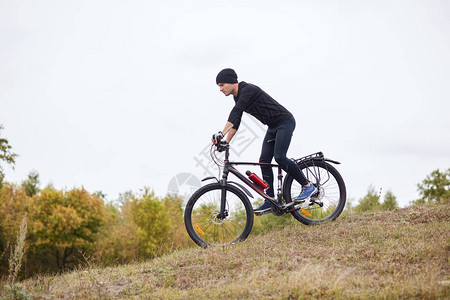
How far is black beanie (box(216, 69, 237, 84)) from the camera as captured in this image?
694cm

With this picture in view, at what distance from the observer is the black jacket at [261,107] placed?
692 centimetres

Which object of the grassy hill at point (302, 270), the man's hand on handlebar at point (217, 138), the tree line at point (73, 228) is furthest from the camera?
the tree line at point (73, 228)

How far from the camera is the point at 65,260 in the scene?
4009 cm

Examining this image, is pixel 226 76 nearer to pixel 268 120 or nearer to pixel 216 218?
pixel 268 120

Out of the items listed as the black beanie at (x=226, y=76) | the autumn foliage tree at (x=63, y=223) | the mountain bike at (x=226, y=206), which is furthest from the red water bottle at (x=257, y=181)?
the autumn foliage tree at (x=63, y=223)

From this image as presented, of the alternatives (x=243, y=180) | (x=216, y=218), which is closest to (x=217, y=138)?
(x=243, y=180)

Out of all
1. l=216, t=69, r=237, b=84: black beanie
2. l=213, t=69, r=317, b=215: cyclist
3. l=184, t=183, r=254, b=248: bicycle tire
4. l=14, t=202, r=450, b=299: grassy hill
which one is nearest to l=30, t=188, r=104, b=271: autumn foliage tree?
l=184, t=183, r=254, b=248: bicycle tire

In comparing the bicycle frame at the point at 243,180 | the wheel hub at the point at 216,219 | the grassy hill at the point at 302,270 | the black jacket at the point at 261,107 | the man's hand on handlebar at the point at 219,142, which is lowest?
the grassy hill at the point at 302,270

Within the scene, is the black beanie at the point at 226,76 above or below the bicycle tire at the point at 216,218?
above

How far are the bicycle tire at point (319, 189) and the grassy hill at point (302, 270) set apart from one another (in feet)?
1.38

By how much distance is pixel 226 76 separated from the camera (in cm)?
696

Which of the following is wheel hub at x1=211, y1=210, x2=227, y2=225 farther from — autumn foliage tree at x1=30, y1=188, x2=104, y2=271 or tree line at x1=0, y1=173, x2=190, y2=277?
autumn foliage tree at x1=30, y1=188, x2=104, y2=271

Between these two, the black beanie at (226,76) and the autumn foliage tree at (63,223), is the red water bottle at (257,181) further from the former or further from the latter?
the autumn foliage tree at (63,223)

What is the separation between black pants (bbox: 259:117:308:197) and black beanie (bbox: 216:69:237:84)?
111cm
